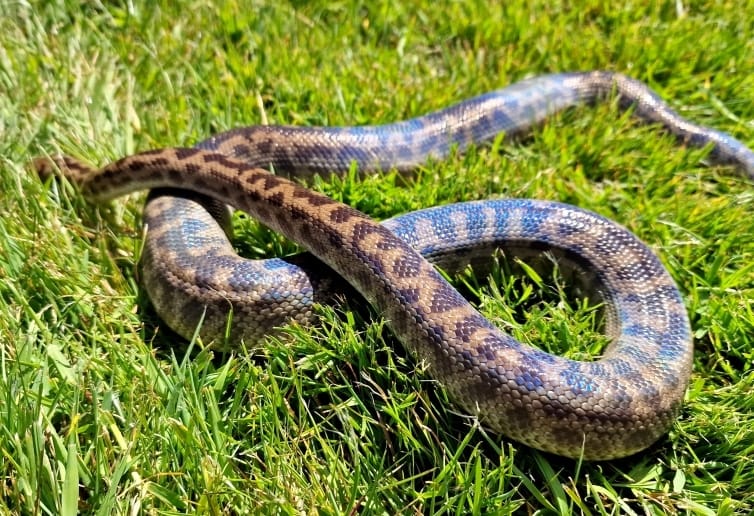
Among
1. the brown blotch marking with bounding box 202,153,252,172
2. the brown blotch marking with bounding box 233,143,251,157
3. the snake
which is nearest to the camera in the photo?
the snake

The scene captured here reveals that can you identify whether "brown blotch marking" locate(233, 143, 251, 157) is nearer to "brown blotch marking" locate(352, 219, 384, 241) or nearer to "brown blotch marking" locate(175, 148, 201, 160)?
"brown blotch marking" locate(175, 148, 201, 160)

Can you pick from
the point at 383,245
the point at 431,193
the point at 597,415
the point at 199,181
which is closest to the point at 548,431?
the point at 597,415

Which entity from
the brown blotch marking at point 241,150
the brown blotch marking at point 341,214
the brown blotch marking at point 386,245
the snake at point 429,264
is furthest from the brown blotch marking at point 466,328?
the brown blotch marking at point 241,150

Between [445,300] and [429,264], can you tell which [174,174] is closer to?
[429,264]

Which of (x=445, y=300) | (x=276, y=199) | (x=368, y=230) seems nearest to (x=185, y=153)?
(x=276, y=199)

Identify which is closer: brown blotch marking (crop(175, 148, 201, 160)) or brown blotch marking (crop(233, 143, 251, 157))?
brown blotch marking (crop(175, 148, 201, 160))

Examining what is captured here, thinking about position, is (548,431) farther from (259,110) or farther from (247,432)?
(259,110)

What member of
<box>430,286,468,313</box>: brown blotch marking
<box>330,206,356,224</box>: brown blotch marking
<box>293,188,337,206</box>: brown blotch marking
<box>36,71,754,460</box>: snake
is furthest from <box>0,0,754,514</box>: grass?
<box>330,206,356,224</box>: brown blotch marking
